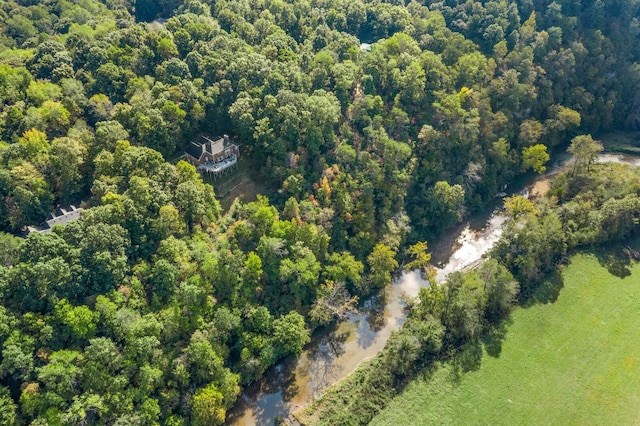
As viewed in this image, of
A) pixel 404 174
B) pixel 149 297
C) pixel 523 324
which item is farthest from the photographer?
pixel 404 174

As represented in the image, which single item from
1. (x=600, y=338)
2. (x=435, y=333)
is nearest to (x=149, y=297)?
(x=435, y=333)

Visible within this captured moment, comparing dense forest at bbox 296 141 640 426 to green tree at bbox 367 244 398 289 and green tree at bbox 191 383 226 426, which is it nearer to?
green tree at bbox 367 244 398 289

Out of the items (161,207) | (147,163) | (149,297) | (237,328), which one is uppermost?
(147,163)

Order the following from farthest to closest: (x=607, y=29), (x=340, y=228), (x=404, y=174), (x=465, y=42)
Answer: (x=607, y=29), (x=465, y=42), (x=404, y=174), (x=340, y=228)

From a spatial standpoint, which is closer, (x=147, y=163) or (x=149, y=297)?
(x=149, y=297)

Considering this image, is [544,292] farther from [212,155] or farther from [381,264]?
[212,155]

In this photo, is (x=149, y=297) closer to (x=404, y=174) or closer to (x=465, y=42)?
(x=404, y=174)

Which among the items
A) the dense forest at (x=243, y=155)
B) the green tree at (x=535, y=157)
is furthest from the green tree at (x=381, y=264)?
the green tree at (x=535, y=157)
